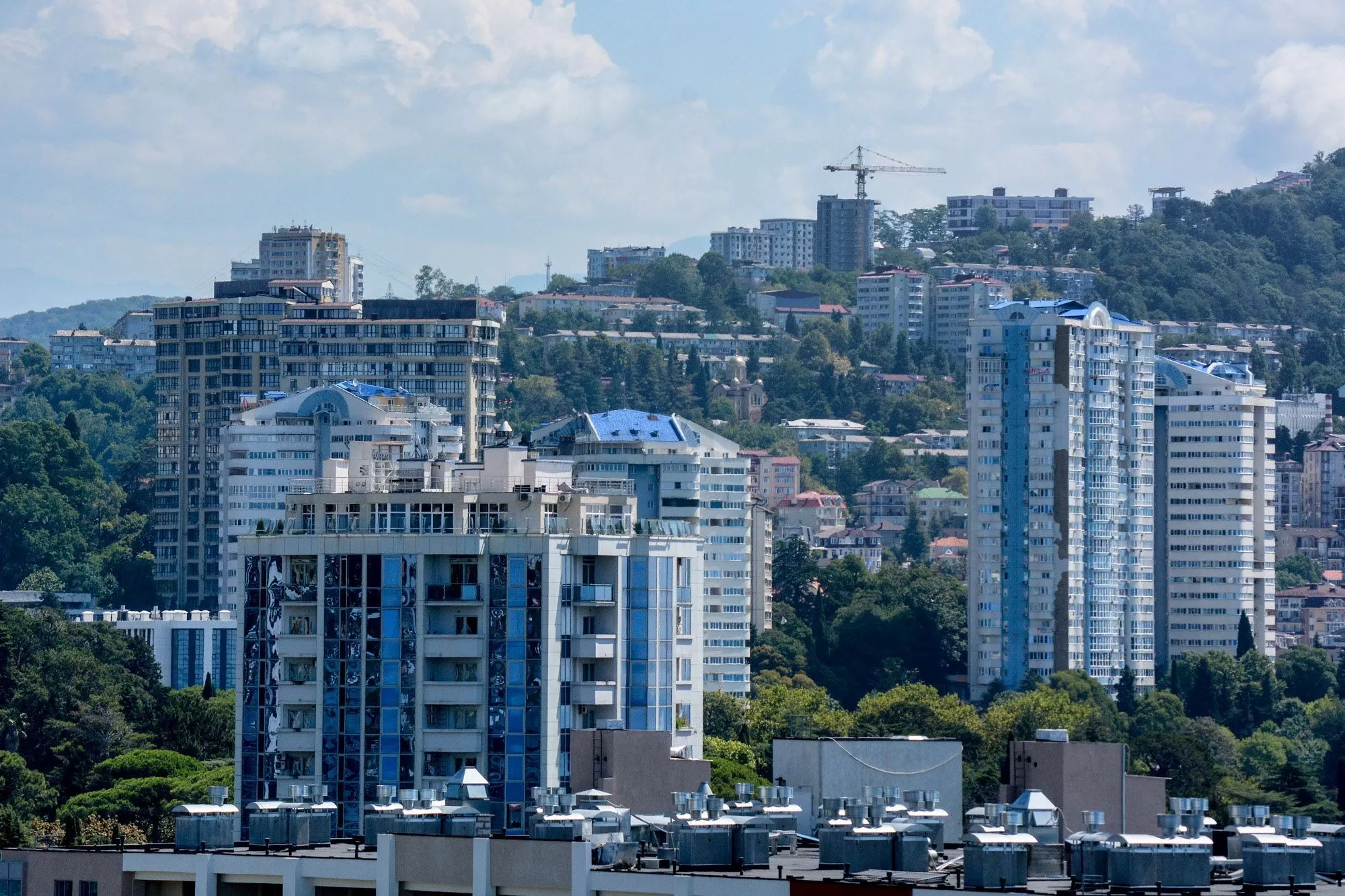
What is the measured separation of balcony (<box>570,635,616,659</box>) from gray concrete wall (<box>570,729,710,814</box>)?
46824 millimetres

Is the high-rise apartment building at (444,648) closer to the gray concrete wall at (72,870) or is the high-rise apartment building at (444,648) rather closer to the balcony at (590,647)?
the balcony at (590,647)

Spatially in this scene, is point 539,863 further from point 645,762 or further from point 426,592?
point 426,592

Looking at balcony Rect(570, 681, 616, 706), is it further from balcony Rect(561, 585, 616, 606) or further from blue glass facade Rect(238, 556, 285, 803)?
blue glass facade Rect(238, 556, 285, 803)

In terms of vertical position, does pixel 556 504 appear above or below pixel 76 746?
above

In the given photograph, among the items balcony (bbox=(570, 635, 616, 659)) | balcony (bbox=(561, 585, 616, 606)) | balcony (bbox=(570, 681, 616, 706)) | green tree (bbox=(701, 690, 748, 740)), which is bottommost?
green tree (bbox=(701, 690, 748, 740))

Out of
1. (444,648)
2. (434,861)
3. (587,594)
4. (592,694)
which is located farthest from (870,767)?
(587,594)

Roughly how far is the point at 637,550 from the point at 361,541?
28.7 ft

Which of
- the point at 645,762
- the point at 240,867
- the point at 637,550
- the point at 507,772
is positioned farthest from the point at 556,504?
the point at 240,867

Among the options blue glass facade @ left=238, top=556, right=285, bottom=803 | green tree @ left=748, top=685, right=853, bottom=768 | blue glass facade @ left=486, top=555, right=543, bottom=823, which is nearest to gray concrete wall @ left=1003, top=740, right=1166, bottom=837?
blue glass facade @ left=486, top=555, right=543, bottom=823

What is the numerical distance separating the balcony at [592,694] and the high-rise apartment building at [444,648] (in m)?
0.07

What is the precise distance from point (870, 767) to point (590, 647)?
50786 mm

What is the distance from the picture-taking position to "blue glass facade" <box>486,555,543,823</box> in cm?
10825

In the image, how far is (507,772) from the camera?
4257 inches

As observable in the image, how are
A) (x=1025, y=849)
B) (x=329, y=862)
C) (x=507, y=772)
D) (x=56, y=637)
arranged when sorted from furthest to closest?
(x=56, y=637) → (x=507, y=772) → (x=329, y=862) → (x=1025, y=849)
